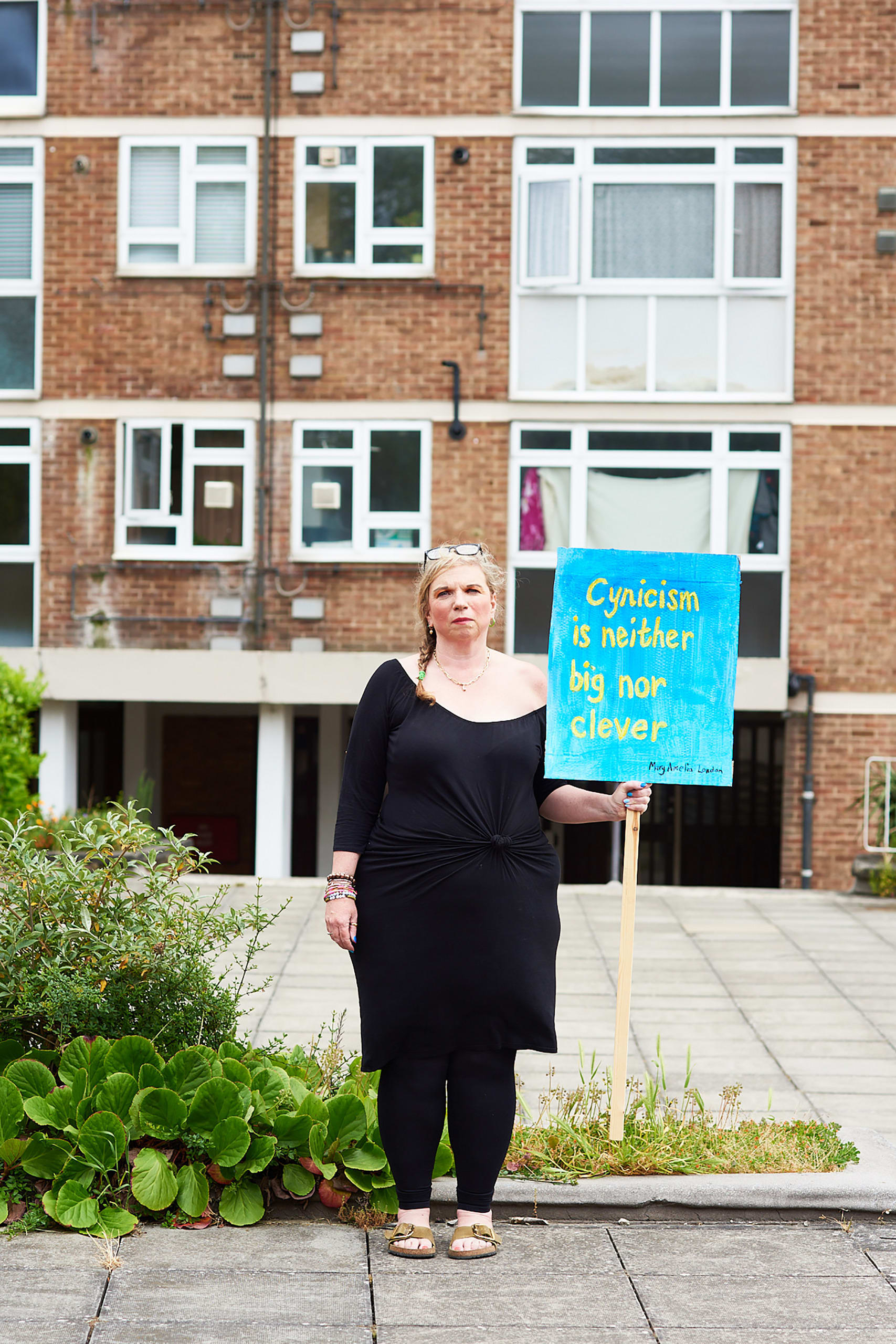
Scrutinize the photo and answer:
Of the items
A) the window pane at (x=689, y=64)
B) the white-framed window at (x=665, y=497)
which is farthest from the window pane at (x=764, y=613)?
the window pane at (x=689, y=64)

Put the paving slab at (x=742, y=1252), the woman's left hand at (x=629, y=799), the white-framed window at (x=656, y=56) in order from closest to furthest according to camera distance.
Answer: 1. the paving slab at (x=742, y=1252)
2. the woman's left hand at (x=629, y=799)
3. the white-framed window at (x=656, y=56)

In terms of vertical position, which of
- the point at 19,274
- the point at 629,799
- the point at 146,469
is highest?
the point at 19,274

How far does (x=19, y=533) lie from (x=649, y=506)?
22.3 ft

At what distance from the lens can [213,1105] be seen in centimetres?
455

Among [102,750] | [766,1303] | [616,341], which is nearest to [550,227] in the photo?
[616,341]

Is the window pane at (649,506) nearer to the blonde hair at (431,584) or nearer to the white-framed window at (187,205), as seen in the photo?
the white-framed window at (187,205)

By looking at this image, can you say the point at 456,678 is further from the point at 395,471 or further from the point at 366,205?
the point at 366,205

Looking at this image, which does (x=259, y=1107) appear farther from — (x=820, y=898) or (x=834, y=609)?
(x=834, y=609)

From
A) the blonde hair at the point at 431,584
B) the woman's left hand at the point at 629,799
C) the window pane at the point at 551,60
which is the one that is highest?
the window pane at the point at 551,60

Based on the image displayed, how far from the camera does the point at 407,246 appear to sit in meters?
15.8

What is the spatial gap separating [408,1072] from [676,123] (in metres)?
13.6

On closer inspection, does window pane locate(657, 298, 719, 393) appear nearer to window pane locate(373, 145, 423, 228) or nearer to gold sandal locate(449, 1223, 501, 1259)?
window pane locate(373, 145, 423, 228)

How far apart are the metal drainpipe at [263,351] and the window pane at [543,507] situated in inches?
107

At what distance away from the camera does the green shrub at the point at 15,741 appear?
14688 mm
